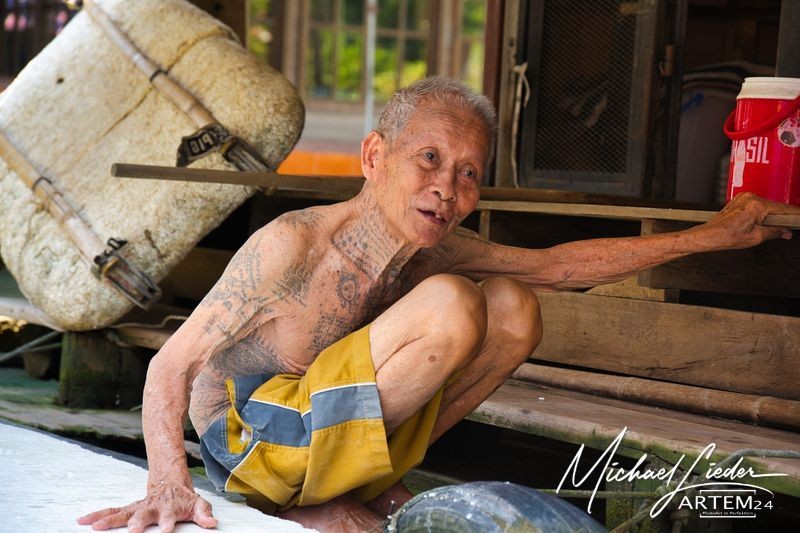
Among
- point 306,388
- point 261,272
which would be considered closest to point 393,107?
point 261,272

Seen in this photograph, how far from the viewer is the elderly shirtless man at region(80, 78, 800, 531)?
8.70ft

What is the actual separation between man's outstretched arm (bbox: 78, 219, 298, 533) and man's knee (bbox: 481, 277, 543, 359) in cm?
53

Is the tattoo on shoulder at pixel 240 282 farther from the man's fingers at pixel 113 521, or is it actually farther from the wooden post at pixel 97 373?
the wooden post at pixel 97 373

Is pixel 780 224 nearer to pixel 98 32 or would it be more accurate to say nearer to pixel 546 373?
pixel 546 373

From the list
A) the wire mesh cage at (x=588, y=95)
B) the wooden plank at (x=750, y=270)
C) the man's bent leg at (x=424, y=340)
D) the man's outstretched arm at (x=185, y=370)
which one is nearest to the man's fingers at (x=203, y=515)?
the man's outstretched arm at (x=185, y=370)

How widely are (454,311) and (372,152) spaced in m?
0.48

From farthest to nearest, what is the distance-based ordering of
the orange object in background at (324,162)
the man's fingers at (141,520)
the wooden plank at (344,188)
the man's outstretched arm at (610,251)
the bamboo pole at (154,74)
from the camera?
the orange object in background at (324,162)
the bamboo pole at (154,74)
the wooden plank at (344,188)
the man's outstretched arm at (610,251)
the man's fingers at (141,520)

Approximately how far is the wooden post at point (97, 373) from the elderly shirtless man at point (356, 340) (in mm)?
1784

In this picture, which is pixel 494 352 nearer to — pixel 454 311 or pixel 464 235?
pixel 454 311

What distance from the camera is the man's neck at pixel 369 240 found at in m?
2.87

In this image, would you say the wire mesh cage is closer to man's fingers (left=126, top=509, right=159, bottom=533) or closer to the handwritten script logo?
the handwritten script logo

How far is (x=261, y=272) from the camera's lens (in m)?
2.70

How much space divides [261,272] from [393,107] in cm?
54

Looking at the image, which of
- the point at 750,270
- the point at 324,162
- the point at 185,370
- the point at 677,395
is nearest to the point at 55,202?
the point at 185,370
